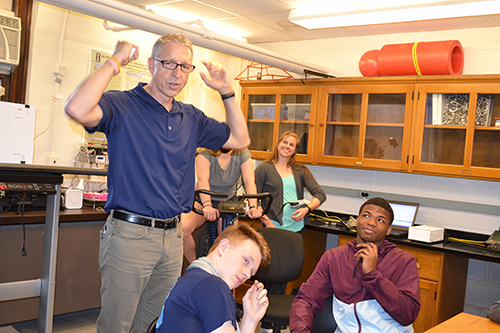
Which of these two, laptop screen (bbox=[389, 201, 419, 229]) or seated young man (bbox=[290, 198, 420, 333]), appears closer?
seated young man (bbox=[290, 198, 420, 333])

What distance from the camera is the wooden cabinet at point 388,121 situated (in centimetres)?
354

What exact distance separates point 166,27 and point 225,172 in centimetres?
111

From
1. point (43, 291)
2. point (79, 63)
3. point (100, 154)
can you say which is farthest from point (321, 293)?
point (79, 63)

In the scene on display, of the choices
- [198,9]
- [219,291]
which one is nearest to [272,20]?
[198,9]

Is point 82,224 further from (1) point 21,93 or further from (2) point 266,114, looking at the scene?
(2) point 266,114

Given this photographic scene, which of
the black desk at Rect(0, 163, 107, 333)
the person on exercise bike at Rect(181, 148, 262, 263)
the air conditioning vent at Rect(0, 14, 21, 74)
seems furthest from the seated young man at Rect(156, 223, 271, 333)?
the air conditioning vent at Rect(0, 14, 21, 74)

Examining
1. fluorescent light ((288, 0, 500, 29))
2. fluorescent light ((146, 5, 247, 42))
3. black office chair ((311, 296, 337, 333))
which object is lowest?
black office chair ((311, 296, 337, 333))

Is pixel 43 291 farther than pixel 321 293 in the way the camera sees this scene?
Yes

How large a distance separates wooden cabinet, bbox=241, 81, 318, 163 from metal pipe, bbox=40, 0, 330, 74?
0.27 meters

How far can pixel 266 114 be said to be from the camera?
15.4 feet

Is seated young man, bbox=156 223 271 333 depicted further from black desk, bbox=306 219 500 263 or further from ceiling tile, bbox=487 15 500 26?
ceiling tile, bbox=487 15 500 26

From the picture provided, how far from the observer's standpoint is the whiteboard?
2.83 metres

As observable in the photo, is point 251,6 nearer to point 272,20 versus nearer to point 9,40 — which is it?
point 272,20

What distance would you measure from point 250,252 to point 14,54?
303cm
